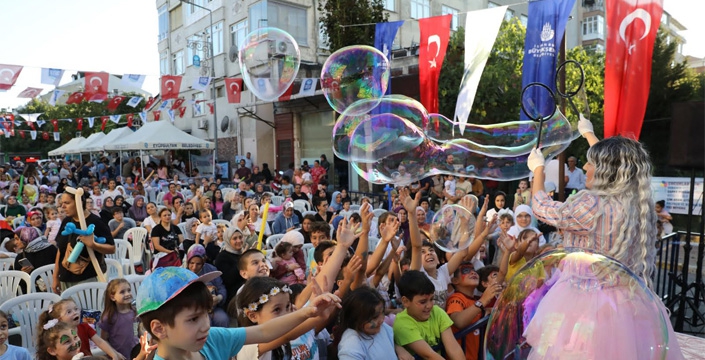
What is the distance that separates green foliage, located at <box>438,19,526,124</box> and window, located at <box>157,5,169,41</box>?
21278mm

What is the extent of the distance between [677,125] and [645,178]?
3.92m

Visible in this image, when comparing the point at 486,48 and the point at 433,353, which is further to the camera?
the point at 486,48

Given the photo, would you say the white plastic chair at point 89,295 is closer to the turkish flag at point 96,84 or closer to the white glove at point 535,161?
the white glove at point 535,161

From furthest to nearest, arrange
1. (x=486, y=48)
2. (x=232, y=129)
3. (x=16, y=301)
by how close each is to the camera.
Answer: (x=232, y=129)
(x=486, y=48)
(x=16, y=301)

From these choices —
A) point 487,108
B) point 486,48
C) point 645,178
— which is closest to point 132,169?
point 487,108

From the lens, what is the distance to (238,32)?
23.9m

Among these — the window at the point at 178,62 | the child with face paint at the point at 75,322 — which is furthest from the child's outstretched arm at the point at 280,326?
the window at the point at 178,62

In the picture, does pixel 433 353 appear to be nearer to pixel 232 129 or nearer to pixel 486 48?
pixel 486 48

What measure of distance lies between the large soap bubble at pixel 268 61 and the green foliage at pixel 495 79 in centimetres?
927

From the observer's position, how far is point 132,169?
2045cm

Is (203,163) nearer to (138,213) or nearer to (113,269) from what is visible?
(138,213)

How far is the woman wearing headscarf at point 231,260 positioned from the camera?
486cm

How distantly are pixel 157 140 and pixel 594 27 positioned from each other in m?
31.4

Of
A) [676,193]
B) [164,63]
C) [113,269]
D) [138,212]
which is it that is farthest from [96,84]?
[164,63]
